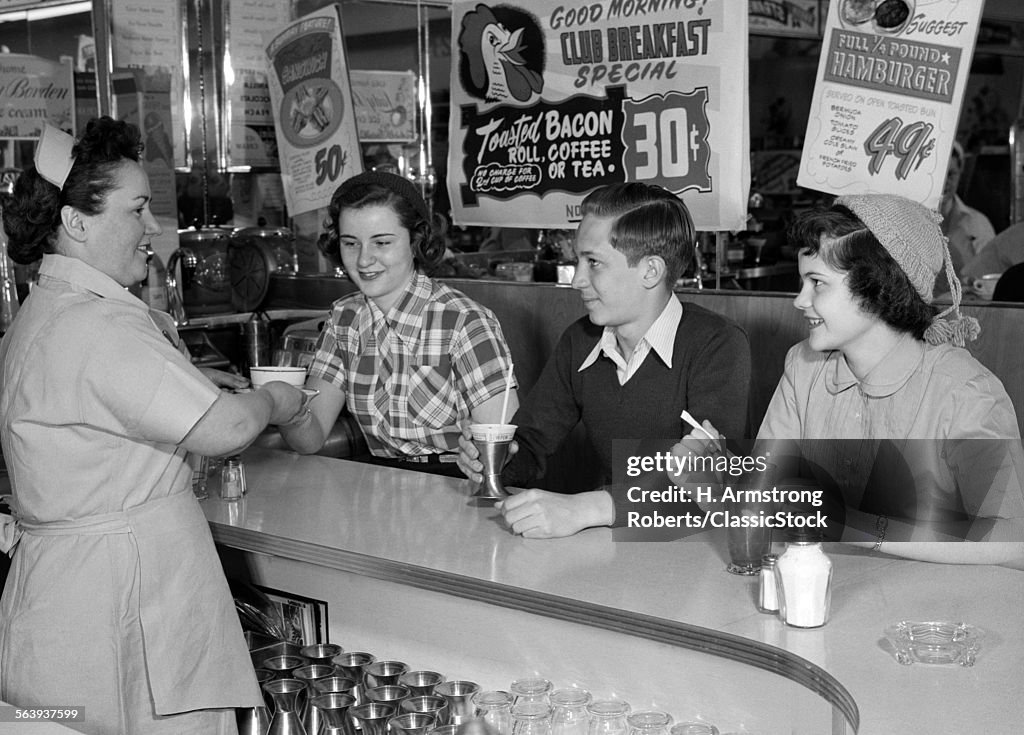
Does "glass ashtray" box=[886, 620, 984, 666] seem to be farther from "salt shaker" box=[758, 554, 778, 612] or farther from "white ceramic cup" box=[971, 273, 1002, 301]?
"white ceramic cup" box=[971, 273, 1002, 301]

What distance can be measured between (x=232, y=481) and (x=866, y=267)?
159 cm

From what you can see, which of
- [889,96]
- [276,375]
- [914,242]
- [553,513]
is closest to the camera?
[553,513]

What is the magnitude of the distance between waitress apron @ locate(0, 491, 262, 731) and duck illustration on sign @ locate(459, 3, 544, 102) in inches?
118

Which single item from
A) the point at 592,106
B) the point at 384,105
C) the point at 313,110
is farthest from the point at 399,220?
the point at 384,105

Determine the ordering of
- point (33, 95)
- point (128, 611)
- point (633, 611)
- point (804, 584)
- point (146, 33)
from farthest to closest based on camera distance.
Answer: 1. point (33, 95)
2. point (146, 33)
3. point (128, 611)
4. point (633, 611)
5. point (804, 584)

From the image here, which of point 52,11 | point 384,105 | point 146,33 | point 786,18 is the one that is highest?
point 786,18

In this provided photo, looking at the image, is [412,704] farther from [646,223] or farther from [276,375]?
[646,223]

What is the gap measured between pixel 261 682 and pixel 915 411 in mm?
1523

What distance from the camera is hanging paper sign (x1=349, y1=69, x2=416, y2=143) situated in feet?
24.7

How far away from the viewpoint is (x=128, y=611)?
2410mm

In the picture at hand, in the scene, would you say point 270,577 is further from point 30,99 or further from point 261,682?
point 30,99

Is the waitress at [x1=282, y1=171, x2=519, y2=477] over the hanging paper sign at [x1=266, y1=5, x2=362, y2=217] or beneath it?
beneath

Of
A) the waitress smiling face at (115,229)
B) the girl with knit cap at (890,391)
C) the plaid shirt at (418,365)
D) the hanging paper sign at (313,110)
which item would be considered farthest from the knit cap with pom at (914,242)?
the hanging paper sign at (313,110)

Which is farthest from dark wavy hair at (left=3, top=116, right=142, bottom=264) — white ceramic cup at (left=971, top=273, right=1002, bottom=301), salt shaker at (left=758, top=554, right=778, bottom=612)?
white ceramic cup at (left=971, top=273, right=1002, bottom=301)
